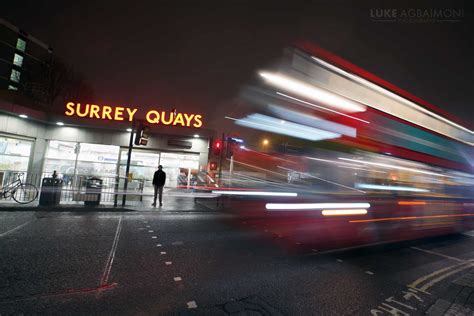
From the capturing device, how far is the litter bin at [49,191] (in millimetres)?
9836

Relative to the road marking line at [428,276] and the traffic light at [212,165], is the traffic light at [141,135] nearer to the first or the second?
the traffic light at [212,165]

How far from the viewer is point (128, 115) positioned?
20.2 metres

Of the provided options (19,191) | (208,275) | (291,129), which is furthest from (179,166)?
(208,275)

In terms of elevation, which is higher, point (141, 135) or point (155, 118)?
point (155, 118)

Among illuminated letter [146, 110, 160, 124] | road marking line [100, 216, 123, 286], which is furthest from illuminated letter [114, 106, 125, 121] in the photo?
road marking line [100, 216, 123, 286]

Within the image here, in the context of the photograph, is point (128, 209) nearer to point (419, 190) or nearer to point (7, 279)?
point (7, 279)

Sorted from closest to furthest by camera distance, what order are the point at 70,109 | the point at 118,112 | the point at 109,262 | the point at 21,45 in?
the point at 109,262, the point at 70,109, the point at 118,112, the point at 21,45

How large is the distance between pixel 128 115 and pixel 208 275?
18735mm

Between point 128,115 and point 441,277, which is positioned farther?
point 128,115

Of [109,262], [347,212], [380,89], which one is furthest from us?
[347,212]

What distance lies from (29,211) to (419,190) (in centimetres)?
1309

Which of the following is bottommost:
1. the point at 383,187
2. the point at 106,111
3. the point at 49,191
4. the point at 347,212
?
the point at 49,191

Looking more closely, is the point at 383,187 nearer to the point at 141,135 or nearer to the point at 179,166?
the point at 141,135

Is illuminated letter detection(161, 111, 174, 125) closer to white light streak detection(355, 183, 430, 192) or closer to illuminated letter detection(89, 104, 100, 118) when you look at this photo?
illuminated letter detection(89, 104, 100, 118)
